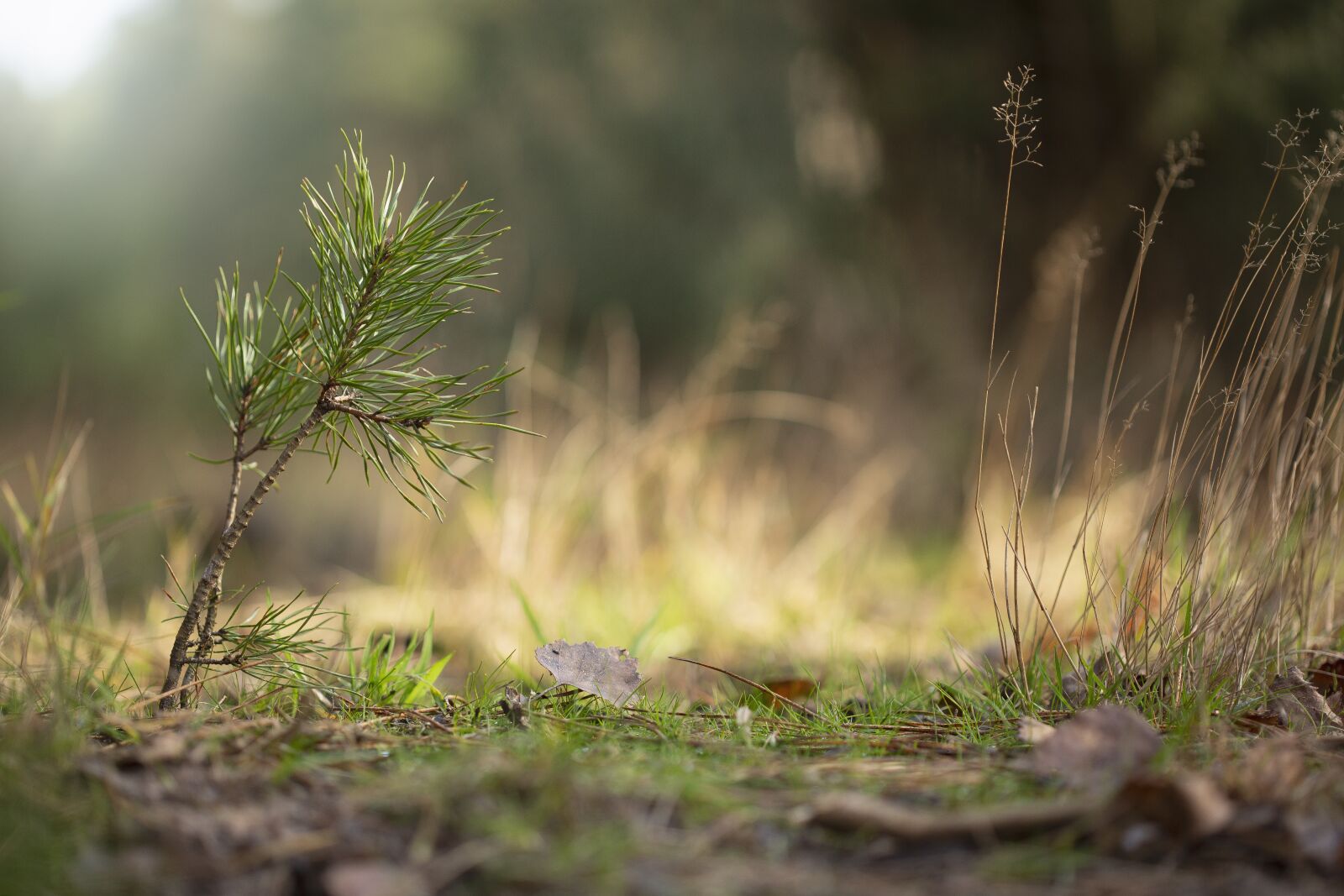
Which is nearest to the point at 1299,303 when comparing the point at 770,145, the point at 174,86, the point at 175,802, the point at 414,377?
the point at 770,145

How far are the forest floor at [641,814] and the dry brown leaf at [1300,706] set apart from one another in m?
0.16

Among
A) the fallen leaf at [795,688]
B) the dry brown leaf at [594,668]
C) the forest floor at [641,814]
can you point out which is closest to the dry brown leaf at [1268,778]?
the forest floor at [641,814]

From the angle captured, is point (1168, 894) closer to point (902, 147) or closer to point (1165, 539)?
point (1165, 539)

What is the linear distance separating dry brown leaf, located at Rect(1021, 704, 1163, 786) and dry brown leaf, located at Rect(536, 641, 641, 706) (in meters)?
0.49

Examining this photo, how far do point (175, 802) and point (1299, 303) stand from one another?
419 centimetres

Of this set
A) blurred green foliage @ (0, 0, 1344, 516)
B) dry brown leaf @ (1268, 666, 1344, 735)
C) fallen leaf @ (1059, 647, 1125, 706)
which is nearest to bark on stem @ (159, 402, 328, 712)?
fallen leaf @ (1059, 647, 1125, 706)

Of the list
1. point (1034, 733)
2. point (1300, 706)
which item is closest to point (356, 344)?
point (1034, 733)

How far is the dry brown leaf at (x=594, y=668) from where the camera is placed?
48.1 inches

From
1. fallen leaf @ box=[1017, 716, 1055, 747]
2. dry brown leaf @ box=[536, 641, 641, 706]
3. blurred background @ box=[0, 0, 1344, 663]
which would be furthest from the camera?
blurred background @ box=[0, 0, 1344, 663]

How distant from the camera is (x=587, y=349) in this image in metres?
5.18

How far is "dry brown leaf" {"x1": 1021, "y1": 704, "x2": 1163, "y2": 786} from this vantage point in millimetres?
904

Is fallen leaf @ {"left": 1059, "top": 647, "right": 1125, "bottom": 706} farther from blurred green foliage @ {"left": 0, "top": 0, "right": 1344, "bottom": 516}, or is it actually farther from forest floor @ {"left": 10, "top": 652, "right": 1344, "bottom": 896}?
blurred green foliage @ {"left": 0, "top": 0, "right": 1344, "bottom": 516}

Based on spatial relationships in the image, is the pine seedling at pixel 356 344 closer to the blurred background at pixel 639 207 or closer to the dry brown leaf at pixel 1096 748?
the dry brown leaf at pixel 1096 748

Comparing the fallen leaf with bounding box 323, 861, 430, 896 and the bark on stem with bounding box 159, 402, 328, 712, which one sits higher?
the bark on stem with bounding box 159, 402, 328, 712
